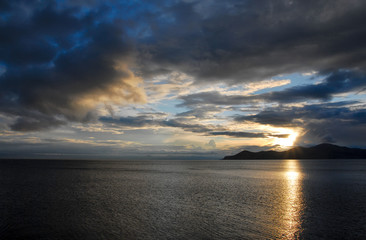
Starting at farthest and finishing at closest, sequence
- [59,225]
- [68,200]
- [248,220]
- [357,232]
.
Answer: [68,200] < [248,220] < [59,225] < [357,232]

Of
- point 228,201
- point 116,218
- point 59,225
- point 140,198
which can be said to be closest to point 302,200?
point 228,201

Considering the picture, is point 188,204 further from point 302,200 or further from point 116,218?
point 302,200

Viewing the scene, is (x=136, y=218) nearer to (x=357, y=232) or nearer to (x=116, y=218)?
(x=116, y=218)

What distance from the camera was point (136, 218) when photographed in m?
29.8

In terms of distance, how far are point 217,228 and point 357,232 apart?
1431 centimetres

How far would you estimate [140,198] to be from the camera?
1751 inches

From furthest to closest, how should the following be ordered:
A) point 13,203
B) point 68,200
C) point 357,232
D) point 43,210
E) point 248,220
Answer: point 68,200
point 13,203
point 43,210
point 248,220
point 357,232

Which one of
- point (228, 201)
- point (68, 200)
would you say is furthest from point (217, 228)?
point (68, 200)

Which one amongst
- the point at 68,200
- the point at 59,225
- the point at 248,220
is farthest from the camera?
the point at 68,200

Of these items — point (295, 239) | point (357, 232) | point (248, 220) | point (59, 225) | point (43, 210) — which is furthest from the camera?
point (43, 210)

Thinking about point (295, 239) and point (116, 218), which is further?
point (116, 218)

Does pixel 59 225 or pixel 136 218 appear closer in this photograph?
pixel 59 225

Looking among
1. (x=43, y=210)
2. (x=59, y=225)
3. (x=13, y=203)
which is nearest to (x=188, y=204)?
(x=59, y=225)

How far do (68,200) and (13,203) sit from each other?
807cm
